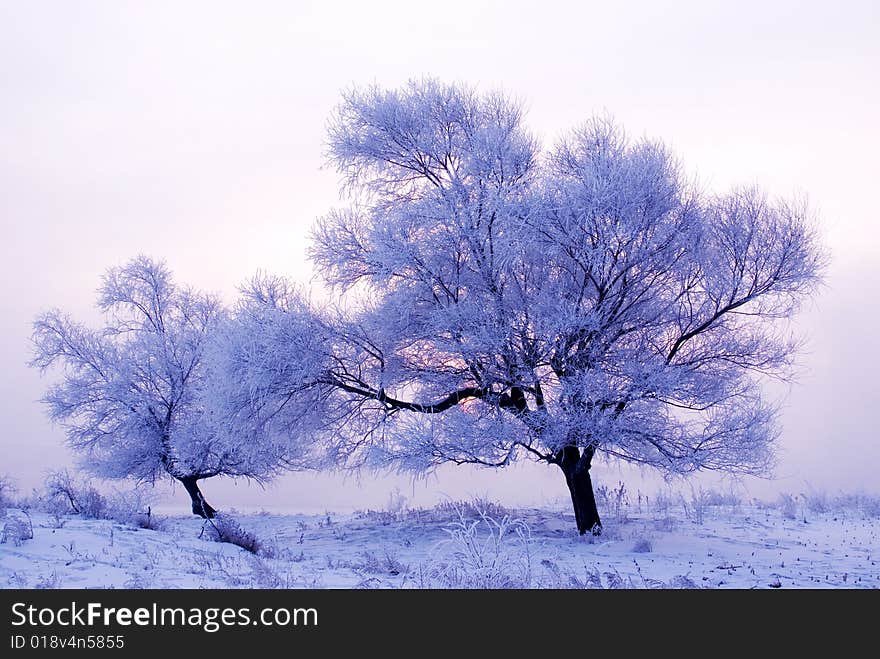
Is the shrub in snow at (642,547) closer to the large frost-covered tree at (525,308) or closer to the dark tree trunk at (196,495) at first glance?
the large frost-covered tree at (525,308)

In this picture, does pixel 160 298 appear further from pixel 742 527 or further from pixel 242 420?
pixel 742 527

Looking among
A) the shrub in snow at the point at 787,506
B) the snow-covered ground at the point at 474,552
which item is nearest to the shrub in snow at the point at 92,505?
the snow-covered ground at the point at 474,552

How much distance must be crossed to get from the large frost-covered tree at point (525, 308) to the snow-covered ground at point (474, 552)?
155cm

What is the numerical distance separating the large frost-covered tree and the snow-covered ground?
155cm

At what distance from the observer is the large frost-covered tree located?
13352 mm

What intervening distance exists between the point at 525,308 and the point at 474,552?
23.0 feet

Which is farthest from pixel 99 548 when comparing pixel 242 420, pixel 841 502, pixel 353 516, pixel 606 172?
pixel 841 502

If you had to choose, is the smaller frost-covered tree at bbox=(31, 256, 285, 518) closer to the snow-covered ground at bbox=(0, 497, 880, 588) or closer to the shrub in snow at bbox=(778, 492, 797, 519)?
the snow-covered ground at bbox=(0, 497, 880, 588)

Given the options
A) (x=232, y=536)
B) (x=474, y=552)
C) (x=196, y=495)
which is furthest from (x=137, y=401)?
(x=474, y=552)

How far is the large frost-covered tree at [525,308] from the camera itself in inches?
526

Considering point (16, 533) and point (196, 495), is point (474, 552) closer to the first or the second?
point (16, 533)

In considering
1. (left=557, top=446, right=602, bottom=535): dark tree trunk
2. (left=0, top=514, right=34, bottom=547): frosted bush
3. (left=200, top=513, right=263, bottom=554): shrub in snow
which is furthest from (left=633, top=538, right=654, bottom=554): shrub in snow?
(left=0, top=514, right=34, bottom=547): frosted bush

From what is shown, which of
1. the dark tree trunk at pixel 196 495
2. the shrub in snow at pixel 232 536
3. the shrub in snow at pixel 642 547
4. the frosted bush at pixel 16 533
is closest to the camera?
the frosted bush at pixel 16 533

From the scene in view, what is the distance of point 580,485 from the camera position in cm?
1516
